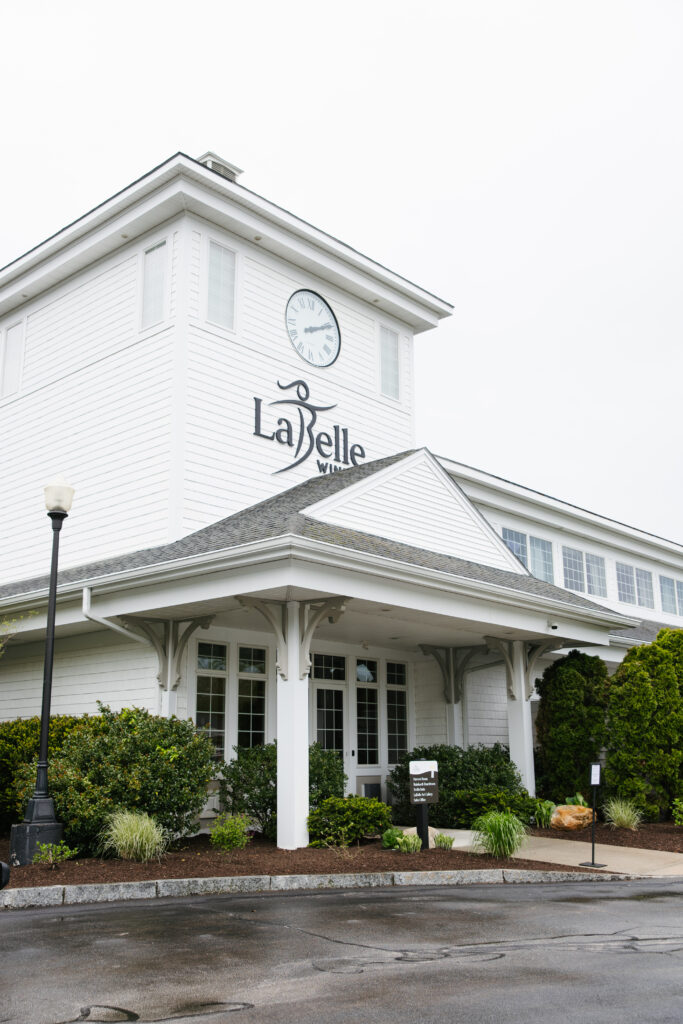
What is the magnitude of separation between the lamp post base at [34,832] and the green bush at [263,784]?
2927 mm

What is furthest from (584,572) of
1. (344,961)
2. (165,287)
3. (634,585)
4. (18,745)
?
(344,961)

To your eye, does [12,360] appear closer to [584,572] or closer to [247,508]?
[247,508]

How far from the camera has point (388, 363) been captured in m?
19.5

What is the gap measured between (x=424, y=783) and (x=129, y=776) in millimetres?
3696

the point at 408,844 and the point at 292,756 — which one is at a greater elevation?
the point at 292,756

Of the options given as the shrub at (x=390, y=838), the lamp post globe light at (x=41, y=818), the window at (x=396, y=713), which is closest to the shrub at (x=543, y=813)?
the window at (x=396, y=713)

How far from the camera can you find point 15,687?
16.2m

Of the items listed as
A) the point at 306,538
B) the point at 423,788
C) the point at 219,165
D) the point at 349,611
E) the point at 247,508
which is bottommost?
the point at 423,788

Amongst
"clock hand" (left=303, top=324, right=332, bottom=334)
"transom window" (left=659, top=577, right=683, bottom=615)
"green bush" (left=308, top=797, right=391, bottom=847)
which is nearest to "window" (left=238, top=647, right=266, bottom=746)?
"green bush" (left=308, top=797, right=391, bottom=847)

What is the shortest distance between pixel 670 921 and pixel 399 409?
13011mm

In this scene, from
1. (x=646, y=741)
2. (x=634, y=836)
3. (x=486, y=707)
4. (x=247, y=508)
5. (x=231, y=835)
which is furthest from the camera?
(x=486, y=707)

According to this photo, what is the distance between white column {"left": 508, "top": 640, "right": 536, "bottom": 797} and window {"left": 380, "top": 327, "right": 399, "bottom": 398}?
6.34 metres

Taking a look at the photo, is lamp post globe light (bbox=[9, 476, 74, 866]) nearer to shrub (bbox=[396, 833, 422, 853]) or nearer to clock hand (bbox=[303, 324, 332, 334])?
shrub (bbox=[396, 833, 422, 853])

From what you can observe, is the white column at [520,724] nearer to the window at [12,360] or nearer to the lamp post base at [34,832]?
the lamp post base at [34,832]
